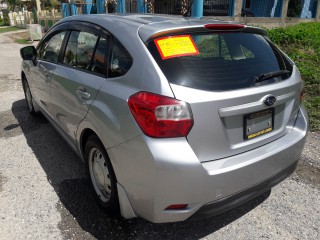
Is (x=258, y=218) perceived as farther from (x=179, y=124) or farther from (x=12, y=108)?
(x=12, y=108)

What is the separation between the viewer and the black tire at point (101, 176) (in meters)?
2.38

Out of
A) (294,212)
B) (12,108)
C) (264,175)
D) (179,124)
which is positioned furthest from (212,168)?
(12,108)

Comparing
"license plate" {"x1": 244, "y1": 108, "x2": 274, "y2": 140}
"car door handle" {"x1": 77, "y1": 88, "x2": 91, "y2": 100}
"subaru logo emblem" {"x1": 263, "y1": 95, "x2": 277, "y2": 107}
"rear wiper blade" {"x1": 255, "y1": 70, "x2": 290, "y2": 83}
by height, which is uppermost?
"rear wiper blade" {"x1": 255, "y1": 70, "x2": 290, "y2": 83}

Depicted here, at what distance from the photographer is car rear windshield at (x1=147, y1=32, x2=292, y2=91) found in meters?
2.00

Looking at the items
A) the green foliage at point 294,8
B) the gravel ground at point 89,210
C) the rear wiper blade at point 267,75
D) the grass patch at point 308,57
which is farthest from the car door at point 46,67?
the green foliage at point 294,8

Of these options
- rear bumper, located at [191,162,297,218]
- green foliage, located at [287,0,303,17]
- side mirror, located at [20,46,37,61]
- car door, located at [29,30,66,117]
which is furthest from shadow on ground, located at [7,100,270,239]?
green foliage, located at [287,0,303,17]

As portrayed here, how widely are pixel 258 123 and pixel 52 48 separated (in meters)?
2.68

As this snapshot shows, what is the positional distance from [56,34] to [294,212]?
324cm

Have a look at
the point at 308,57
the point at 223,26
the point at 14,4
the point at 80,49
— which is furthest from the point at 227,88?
the point at 14,4

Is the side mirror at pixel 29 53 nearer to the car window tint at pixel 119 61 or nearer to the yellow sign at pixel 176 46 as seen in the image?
the car window tint at pixel 119 61

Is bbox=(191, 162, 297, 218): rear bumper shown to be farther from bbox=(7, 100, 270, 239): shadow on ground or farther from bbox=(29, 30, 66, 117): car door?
bbox=(29, 30, 66, 117): car door

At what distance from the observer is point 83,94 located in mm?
2596

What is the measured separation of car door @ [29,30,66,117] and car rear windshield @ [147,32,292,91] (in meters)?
1.76

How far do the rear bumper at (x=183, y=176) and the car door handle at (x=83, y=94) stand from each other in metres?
0.59
